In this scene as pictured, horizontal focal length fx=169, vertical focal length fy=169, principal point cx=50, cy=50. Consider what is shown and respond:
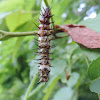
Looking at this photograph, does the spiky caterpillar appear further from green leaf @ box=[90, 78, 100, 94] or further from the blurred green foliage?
green leaf @ box=[90, 78, 100, 94]

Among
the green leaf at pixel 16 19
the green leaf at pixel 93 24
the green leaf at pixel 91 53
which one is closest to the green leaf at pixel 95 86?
the green leaf at pixel 91 53

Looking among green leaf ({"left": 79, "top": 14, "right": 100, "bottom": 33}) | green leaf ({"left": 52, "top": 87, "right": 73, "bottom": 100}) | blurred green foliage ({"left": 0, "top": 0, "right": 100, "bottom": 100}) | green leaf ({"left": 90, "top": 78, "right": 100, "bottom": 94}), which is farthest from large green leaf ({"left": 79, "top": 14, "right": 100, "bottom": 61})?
green leaf ({"left": 52, "top": 87, "right": 73, "bottom": 100})

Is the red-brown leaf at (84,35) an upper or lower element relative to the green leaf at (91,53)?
upper

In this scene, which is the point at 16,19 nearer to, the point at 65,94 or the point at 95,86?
the point at 95,86

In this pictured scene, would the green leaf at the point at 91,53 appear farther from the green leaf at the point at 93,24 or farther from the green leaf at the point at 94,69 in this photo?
the green leaf at the point at 93,24

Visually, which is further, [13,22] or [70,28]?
[13,22]

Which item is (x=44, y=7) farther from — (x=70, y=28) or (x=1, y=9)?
(x=1, y=9)

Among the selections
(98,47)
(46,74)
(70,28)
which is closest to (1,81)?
(46,74)
